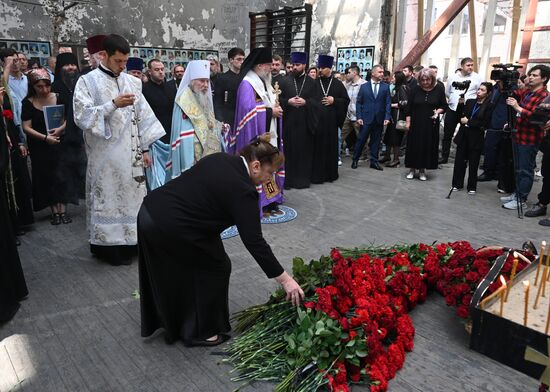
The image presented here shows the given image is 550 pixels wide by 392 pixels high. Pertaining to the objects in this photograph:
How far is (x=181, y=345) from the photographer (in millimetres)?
3023

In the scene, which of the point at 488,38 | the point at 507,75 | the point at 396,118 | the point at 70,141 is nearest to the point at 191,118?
the point at 70,141

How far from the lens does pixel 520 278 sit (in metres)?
2.47

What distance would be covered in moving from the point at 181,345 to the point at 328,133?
18.1 ft

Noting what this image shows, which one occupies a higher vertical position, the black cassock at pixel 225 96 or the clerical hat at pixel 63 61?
the clerical hat at pixel 63 61

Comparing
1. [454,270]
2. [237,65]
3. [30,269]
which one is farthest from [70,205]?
[454,270]

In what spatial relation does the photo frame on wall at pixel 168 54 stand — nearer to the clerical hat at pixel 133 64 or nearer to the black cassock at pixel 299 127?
the clerical hat at pixel 133 64

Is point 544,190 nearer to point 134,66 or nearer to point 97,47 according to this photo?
point 97,47

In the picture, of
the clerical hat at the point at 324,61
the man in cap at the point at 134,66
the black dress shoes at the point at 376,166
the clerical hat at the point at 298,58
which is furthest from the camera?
the black dress shoes at the point at 376,166

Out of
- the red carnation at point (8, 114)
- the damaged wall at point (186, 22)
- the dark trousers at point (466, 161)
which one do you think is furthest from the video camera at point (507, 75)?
the red carnation at point (8, 114)

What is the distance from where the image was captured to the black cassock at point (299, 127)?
283 inches

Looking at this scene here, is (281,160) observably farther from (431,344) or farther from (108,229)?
(108,229)

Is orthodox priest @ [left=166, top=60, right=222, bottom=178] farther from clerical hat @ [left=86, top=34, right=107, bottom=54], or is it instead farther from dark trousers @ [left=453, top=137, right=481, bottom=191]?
dark trousers @ [left=453, top=137, right=481, bottom=191]

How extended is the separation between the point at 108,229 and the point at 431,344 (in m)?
3.05

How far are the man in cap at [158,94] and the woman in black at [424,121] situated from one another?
4216 millimetres
